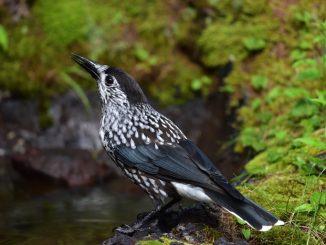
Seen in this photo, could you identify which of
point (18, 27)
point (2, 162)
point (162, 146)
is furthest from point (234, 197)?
point (18, 27)

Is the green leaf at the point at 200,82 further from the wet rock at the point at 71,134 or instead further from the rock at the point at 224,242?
the rock at the point at 224,242

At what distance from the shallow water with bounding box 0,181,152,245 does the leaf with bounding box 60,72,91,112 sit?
1238mm

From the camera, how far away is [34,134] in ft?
27.8

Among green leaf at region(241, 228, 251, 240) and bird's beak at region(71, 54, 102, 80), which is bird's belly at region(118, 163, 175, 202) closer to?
green leaf at region(241, 228, 251, 240)

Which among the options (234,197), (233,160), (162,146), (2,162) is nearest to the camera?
(234,197)

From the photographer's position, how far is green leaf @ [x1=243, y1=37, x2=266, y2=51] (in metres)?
7.67

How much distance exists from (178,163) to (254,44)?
3.57 metres

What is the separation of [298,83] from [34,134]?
3401mm

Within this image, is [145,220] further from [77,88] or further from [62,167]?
[77,88]

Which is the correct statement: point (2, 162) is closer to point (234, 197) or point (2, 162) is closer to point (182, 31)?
point (182, 31)

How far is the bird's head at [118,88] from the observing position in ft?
17.0

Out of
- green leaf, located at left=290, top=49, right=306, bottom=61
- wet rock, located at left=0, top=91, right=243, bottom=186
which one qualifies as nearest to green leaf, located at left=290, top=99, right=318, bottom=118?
green leaf, located at left=290, top=49, right=306, bottom=61

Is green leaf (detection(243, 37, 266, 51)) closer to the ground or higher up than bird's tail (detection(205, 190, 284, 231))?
higher up

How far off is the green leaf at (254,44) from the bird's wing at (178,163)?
3.25 m
